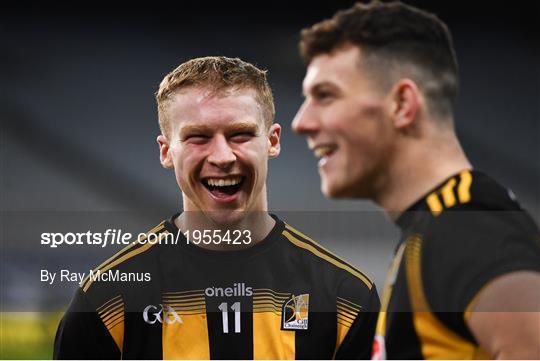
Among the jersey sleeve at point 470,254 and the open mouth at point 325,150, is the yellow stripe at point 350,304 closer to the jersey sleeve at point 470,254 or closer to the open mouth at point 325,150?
the open mouth at point 325,150

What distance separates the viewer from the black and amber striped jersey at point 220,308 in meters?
2.80

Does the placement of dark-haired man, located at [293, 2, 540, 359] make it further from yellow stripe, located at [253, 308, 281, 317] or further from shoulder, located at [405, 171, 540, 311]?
yellow stripe, located at [253, 308, 281, 317]

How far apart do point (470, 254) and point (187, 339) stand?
57.6 inches

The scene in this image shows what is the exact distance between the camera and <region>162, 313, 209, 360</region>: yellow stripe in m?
2.80

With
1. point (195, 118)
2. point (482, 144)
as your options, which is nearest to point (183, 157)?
point (195, 118)

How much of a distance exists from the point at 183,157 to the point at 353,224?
2.45 feet

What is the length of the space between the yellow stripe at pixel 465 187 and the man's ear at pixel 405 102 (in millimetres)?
179

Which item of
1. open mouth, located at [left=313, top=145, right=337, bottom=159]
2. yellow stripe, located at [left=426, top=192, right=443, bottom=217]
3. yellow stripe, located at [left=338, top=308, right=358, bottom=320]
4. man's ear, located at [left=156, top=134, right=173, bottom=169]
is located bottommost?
yellow stripe, located at [left=338, top=308, right=358, bottom=320]

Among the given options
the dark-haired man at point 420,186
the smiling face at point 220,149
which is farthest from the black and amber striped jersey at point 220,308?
the dark-haired man at point 420,186

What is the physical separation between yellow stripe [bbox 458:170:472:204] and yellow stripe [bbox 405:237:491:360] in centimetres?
15

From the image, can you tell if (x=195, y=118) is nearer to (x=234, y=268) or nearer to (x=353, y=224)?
(x=234, y=268)

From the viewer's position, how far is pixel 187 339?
2.82 m

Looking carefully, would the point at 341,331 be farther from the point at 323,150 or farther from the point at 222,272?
the point at 323,150

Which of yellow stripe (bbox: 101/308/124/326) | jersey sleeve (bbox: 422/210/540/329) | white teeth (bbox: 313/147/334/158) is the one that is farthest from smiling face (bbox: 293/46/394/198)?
yellow stripe (bbox: 101/308/124/326)
